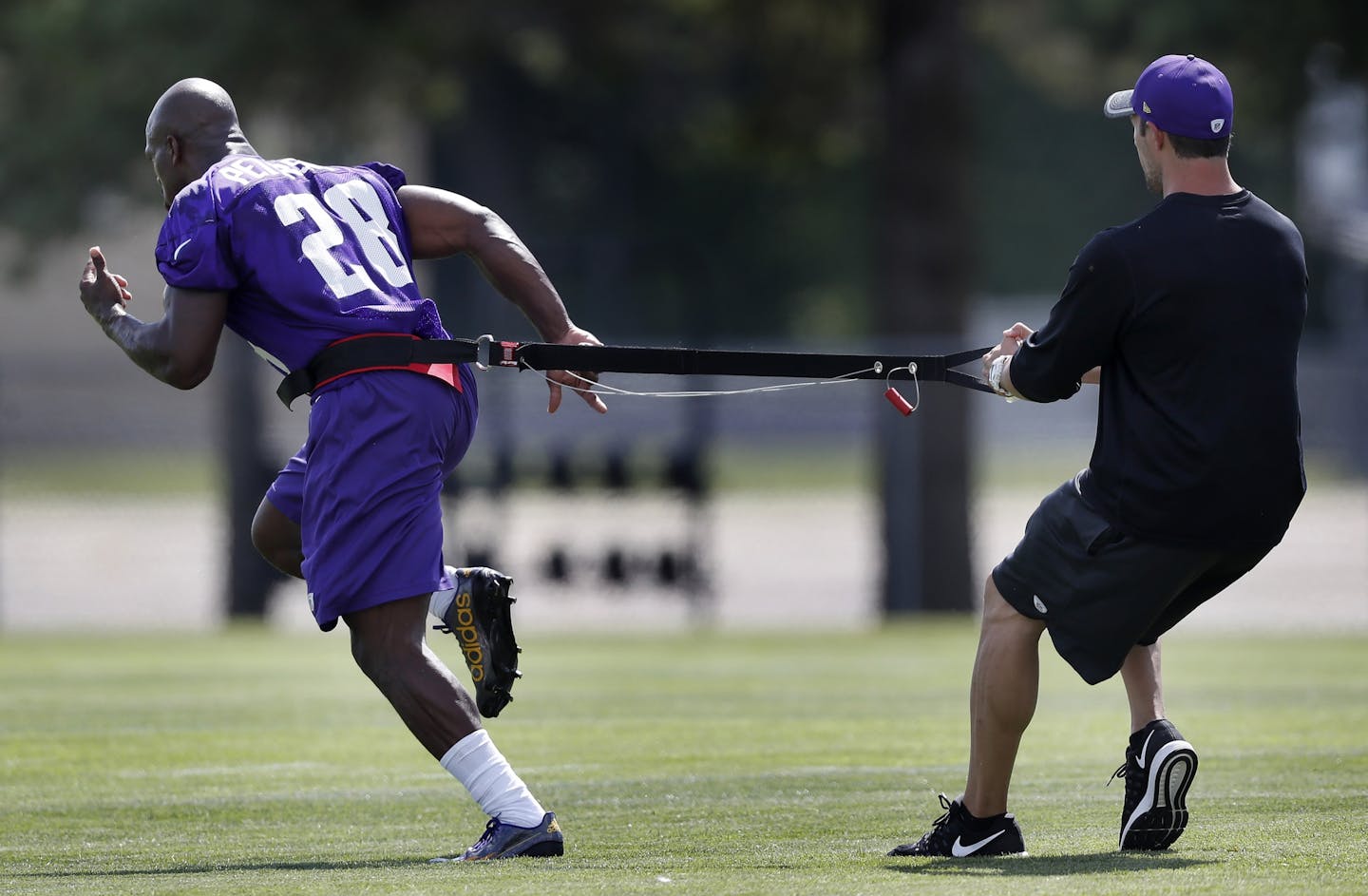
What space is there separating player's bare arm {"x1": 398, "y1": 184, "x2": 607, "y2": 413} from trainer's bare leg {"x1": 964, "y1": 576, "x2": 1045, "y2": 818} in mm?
1376

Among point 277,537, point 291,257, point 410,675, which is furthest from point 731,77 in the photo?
point 410,675

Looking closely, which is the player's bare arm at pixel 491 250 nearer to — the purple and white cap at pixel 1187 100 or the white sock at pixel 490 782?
the white sock at pixel 490 782

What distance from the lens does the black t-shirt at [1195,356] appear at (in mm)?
5176

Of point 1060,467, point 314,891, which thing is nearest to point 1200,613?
point 314,891

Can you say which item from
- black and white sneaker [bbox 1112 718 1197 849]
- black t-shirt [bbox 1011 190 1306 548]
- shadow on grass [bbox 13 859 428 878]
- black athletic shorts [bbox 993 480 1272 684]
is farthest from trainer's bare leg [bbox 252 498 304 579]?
black and white sneaker [bbox 1112 718 1197 849]

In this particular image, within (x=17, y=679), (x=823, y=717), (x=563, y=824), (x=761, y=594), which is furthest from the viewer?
(x=761, y=594)

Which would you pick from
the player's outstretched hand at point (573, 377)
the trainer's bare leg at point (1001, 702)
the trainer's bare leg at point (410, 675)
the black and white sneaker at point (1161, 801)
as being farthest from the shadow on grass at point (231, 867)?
the black and white sneaker at point (1161, 801)

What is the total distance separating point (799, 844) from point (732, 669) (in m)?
6.96

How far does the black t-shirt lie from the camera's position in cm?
518

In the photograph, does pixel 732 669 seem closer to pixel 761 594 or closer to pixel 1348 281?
pixel 761 594

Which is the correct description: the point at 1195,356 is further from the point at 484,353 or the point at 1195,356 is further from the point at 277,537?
the point at 277,537

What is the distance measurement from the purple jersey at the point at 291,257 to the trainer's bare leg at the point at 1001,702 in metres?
1.75

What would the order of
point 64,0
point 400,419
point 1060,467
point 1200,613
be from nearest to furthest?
point 400,419
point 64,0
point 1200,613
point 1060,467

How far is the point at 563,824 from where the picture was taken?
6254 mm
